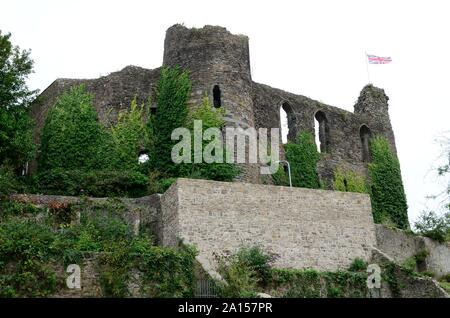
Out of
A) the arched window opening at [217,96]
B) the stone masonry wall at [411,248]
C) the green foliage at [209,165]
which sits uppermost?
the arched window opening at [217,96]

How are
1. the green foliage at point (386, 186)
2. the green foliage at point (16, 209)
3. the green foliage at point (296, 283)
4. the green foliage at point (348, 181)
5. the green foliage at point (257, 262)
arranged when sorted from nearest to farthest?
the green foliage at point (257, 262)
the green foliage at point (296, 283)
the green foliage at point (16, 209)
the green foliage at point (348, 181)
the green foliage at point (386, 186)

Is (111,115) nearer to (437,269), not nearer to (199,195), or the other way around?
(199,195)

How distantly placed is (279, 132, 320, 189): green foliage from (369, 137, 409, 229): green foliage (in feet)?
11.4

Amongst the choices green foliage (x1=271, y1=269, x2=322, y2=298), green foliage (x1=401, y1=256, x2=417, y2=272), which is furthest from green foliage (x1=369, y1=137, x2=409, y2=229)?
green foliage (x1=271, y1=269, x2=322, y2=298)

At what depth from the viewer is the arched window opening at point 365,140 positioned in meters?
34.4

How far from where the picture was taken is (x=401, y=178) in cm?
3441

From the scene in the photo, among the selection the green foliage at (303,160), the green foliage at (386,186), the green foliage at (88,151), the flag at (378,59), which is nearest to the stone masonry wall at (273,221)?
the green foliage at (88,151)

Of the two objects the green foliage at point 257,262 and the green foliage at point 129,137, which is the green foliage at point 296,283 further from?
the green foliage at point 129,137

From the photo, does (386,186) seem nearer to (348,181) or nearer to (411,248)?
(348,181)

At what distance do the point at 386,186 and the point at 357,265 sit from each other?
38.8ft

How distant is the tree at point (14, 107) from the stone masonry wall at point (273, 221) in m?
6.05

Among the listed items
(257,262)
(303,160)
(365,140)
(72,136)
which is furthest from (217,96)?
(365,140)
